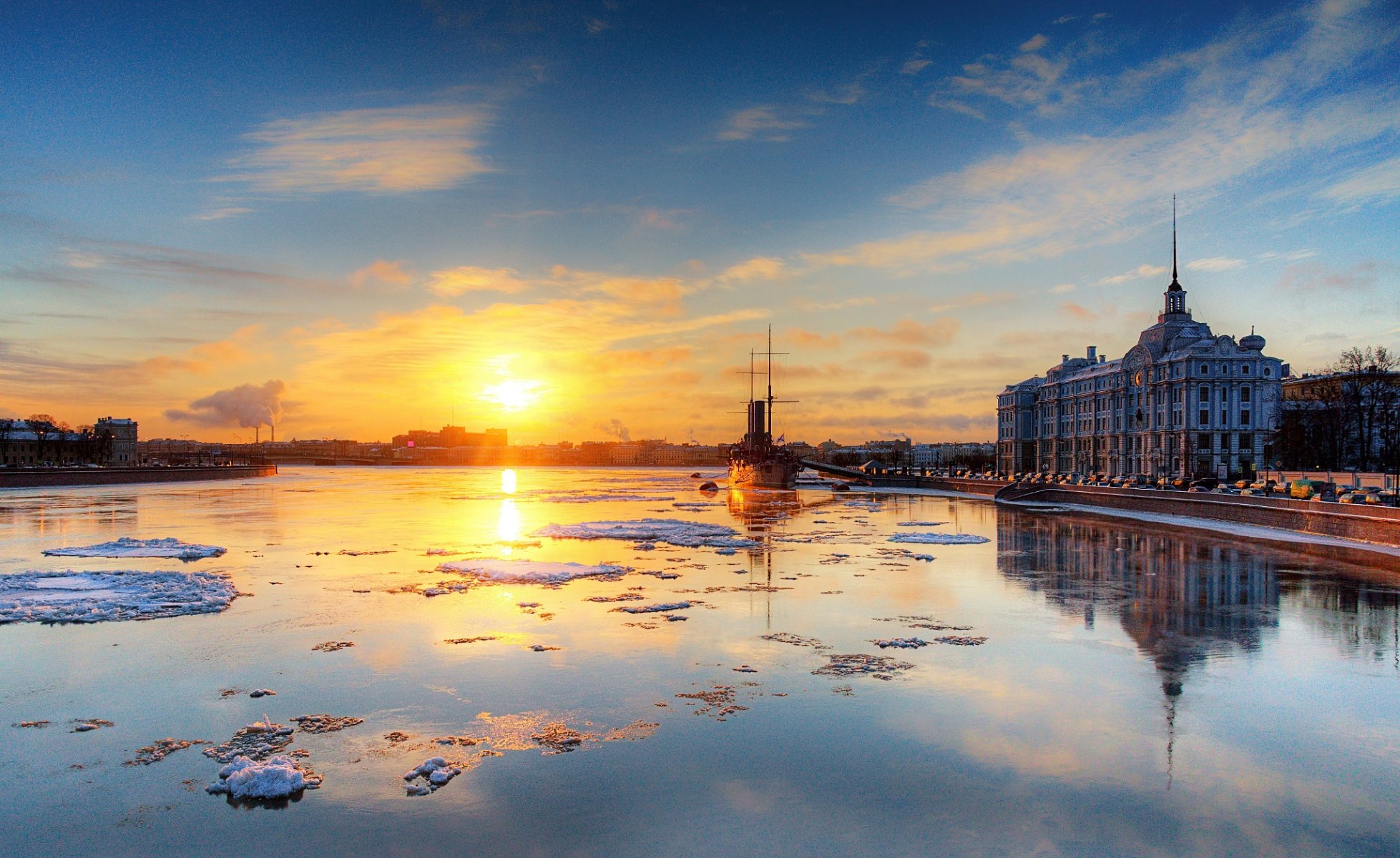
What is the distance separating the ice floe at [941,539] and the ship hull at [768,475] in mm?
58962

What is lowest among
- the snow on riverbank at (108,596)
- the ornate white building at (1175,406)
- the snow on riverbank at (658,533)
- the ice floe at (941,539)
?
the snow on riverbank at (658,533)

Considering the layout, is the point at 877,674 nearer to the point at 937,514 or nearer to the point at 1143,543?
the point at 1143,543

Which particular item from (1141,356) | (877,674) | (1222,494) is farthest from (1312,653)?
(1141,356)

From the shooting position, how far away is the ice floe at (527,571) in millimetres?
21438

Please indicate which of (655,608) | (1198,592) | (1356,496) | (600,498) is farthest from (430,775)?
(600,498)

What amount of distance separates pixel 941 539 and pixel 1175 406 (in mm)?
62819

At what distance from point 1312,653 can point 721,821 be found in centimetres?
1150

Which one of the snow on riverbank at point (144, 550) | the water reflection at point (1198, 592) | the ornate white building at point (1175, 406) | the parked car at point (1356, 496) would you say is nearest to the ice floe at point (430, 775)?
the water reflection at point (1198, 592)

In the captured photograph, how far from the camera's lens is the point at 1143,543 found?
3156cm

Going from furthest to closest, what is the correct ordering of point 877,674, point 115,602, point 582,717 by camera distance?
point 115,602 → point 877,674 → point 582,717

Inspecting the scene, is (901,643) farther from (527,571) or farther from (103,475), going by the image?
(103,475)

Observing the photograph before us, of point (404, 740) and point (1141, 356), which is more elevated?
point (1141, 356)

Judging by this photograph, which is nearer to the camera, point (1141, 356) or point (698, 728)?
point (698, 728)

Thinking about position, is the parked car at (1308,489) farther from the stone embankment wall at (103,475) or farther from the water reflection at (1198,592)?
the stone embankment wall at (103,475)
